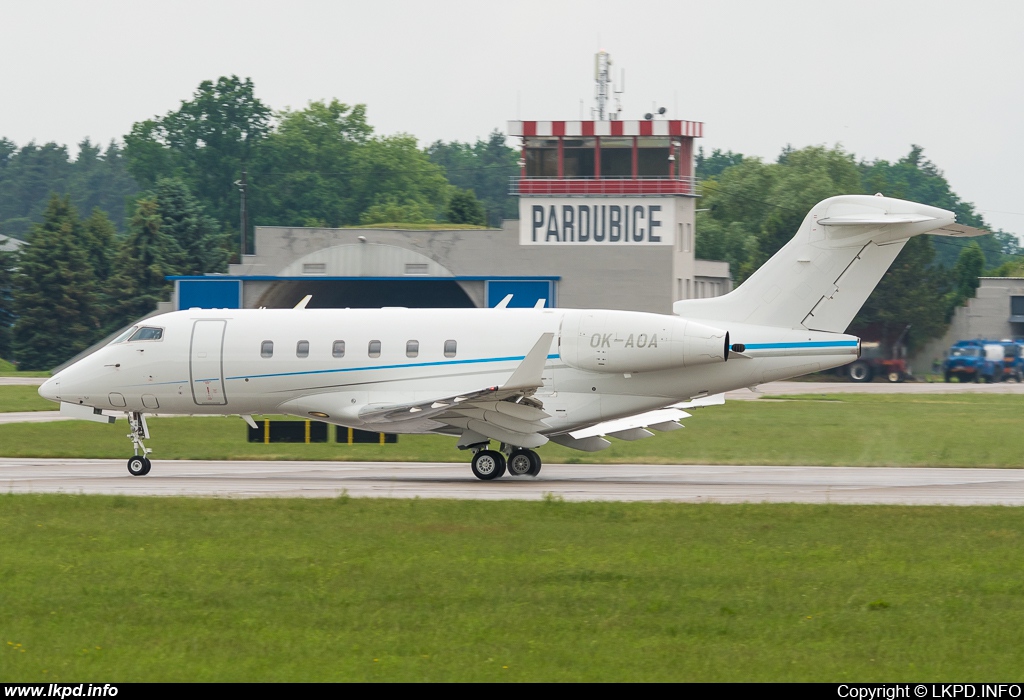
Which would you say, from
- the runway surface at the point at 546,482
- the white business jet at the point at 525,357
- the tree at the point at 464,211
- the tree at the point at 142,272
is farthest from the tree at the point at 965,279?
the white business jet at the point at 525,357

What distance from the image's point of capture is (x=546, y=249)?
61.3 meters

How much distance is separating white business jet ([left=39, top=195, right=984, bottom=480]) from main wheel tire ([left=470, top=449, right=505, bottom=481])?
0.03 meters

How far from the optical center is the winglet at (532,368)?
78.7 feet

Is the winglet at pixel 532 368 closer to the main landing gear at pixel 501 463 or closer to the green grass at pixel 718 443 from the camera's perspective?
the main landing gear at pixel 501 463

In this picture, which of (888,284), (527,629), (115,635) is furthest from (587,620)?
(888,284)

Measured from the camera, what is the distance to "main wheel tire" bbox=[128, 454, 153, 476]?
26484mm

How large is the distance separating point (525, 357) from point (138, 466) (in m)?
8.32

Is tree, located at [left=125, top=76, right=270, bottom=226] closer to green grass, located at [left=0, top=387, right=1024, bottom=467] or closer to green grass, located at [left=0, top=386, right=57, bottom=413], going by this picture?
green grass, located at [left=0, top=386, right=57, bottom=413]

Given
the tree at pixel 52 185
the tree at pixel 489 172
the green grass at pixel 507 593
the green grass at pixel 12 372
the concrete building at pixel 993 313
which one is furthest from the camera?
the tree at pixel 52 185

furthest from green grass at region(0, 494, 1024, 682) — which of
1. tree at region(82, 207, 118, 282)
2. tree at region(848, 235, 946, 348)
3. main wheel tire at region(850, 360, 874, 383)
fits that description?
tree at region(82, 207, 118, 282)

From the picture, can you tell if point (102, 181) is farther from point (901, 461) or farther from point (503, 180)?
point (901, 461)

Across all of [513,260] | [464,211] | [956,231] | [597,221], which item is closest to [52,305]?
[464,211]

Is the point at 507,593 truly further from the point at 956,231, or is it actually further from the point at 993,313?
the point at 993,313

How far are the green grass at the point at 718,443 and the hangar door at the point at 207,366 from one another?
3945 mm
